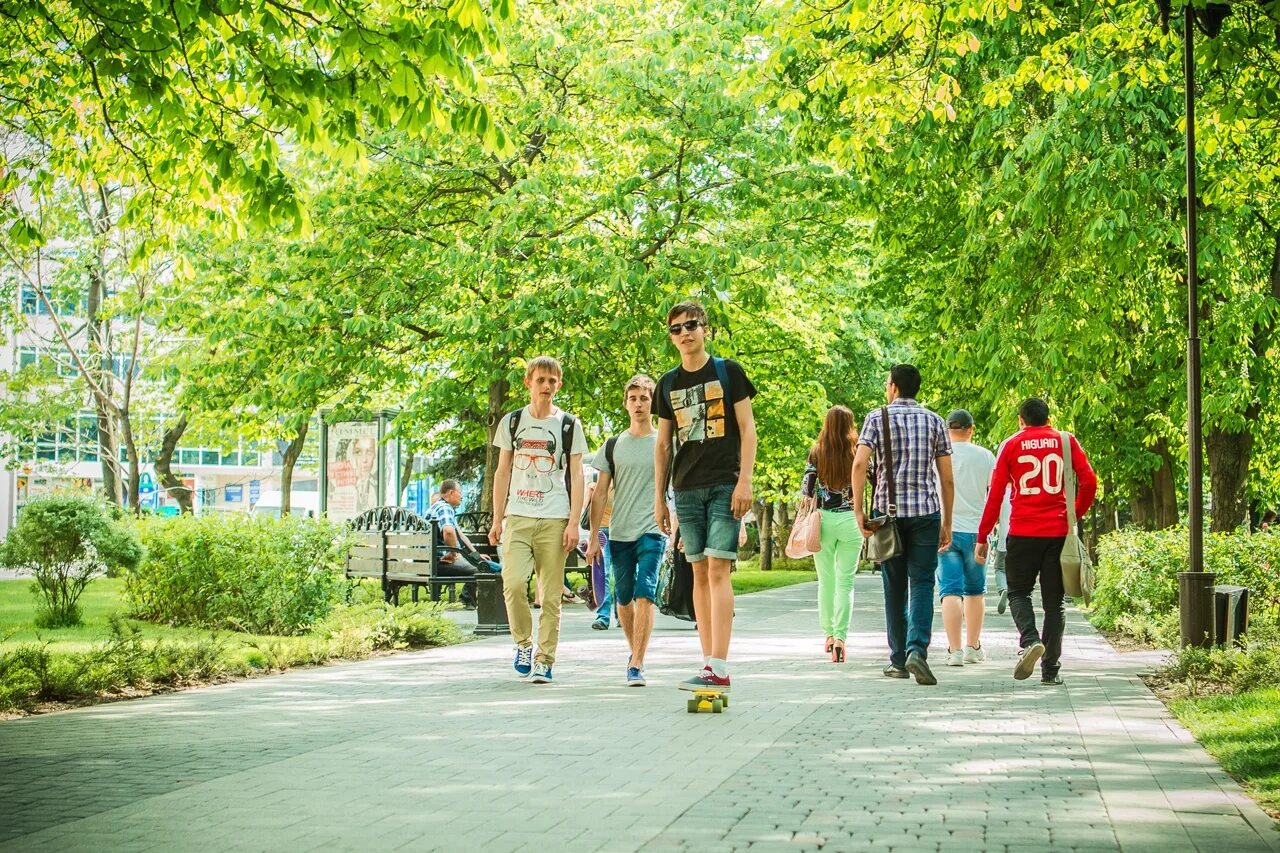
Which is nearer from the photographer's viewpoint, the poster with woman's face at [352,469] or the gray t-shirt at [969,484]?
the gray t-shirt at [969,484]

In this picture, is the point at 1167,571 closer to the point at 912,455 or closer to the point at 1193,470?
the point at 1193,470

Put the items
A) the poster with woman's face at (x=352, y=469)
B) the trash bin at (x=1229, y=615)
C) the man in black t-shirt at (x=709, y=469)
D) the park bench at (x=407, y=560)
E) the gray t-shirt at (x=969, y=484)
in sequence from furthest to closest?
the poster with woman's face at (x=352, y=469) → the park bench at (x=407, y=560) → the gray t-shirt at (x=969, y=484) → the trash bin at (x=1229, y=615) → the man in black t-shirt at (x=709, y=469)

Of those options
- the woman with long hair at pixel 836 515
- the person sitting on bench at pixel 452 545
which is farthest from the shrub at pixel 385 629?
the woman with long hair at pixel 836 515

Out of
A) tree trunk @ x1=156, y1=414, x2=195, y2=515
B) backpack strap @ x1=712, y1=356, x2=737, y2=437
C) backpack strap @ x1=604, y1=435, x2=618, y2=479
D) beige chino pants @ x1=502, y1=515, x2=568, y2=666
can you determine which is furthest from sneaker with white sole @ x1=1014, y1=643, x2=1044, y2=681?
tree trunk @ x1=156, y1=414, x2=195, y2=515

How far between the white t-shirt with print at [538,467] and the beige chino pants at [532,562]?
0.08 metres

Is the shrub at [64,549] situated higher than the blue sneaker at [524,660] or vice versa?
the shrub at [64,549]

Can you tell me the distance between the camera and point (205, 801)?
558 centimetres

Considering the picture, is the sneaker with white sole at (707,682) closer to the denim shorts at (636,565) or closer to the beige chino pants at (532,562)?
the denim shorts at (636,565)

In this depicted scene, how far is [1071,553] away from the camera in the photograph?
33.6 feet

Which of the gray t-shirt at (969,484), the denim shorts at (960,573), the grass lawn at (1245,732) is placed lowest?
the grass lawn at (1245,732)

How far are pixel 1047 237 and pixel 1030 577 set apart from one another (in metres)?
7.27

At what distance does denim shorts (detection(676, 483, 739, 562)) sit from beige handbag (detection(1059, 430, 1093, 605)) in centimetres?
292

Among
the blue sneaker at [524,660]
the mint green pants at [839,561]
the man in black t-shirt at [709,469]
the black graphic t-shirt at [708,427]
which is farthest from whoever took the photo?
the mint green pants at [839,561]

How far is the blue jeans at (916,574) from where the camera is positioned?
10125mm
